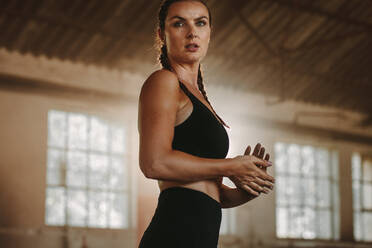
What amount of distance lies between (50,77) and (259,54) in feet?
11.4

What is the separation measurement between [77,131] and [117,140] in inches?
29.5

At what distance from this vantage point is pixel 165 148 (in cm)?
173

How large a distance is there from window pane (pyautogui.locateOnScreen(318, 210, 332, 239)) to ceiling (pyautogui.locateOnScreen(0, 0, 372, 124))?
7.23ft

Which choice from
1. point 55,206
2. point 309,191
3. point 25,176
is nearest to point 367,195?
point 309,191

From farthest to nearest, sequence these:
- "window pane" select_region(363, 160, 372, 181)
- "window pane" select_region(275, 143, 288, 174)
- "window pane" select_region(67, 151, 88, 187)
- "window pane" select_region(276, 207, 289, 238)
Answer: "window pane" select_region(363, 160, 372, 181) → "window pane" select_region(275, 143, 288, 174) → "window pane" select_region(276, 207, 289, 238) → "window pane" select_region(67, 151, 88, 187)

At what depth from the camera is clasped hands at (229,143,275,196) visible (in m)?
1.83

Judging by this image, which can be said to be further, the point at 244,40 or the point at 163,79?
the point at 244,40

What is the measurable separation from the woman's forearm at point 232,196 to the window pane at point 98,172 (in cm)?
796

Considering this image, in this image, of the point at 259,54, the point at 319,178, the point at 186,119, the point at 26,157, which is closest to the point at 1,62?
the point at 26,157

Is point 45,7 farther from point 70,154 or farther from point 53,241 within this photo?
point 53,241

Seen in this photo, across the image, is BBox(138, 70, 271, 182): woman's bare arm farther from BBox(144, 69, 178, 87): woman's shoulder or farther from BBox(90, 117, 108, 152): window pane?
BBox(90, 117, 108, 152): window pane

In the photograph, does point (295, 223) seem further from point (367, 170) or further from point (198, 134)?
point (198, 134)

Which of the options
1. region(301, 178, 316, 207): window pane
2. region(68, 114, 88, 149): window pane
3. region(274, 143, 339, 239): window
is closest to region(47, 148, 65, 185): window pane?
region(68, 114, 88, 149): window pane

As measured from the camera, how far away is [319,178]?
1291 centimetres
